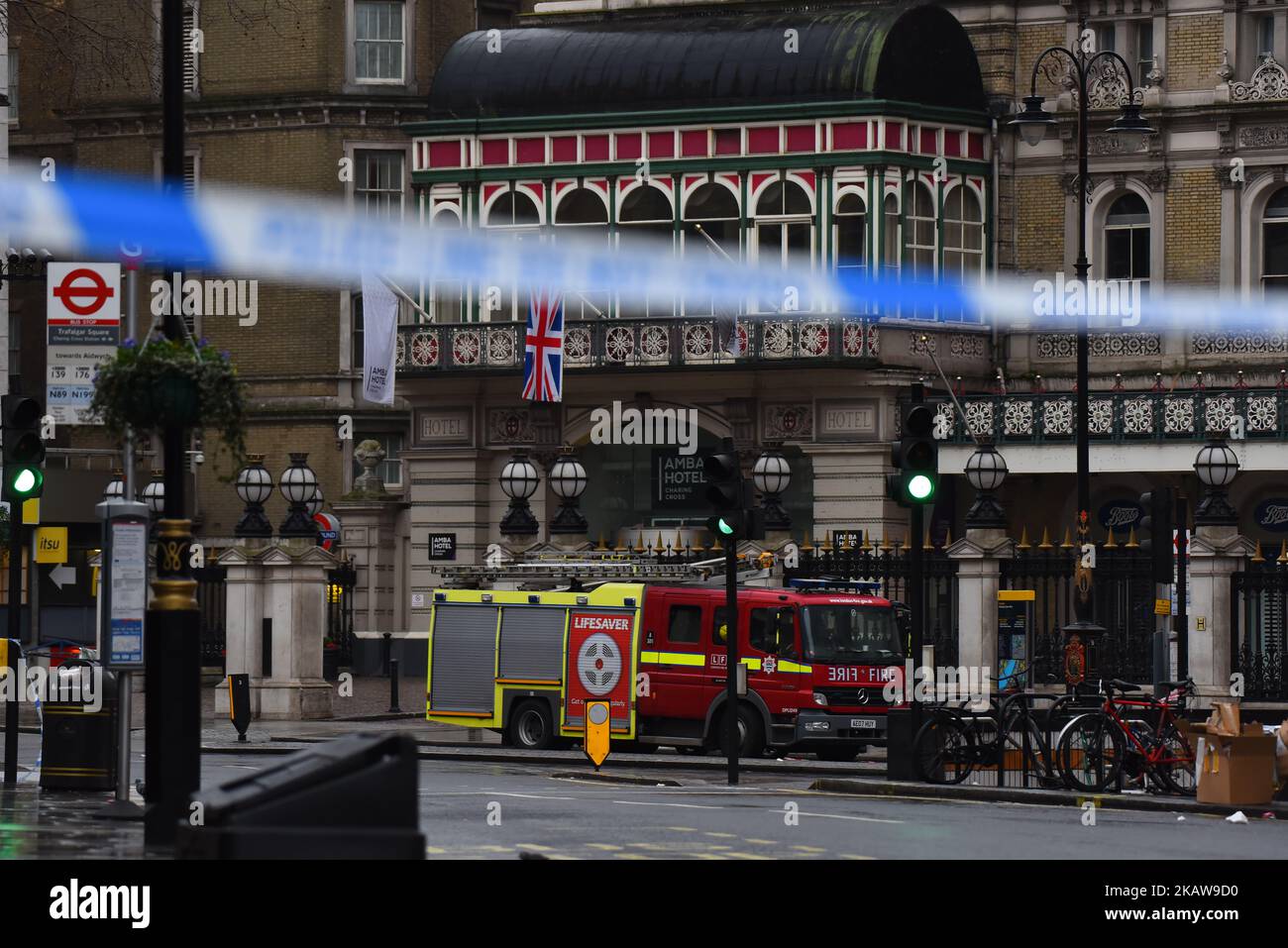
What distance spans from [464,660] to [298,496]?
25.3 feet

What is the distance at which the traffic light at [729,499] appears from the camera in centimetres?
2912

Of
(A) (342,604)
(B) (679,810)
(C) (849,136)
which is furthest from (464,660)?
(A) (342,604)

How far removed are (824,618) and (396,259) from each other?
20.1 metres

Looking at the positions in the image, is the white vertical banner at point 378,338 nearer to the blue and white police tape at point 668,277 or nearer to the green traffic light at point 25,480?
the blue and white police tape at point 668,277

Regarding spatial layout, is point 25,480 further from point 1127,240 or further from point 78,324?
point 1127,240

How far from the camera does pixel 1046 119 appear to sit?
37062mm

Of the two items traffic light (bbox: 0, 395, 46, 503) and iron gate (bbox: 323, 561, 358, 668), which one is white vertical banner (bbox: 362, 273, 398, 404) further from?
traffic light (bbox: 0, 395, 46, 503)

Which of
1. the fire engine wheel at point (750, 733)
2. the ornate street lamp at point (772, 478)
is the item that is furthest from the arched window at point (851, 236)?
the fire engine wheel at point (750, 733)

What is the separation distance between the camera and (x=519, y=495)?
43.4 metres

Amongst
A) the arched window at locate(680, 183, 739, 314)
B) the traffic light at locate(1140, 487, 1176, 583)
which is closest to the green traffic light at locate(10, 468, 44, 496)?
the traffic light at locate(1140, 487, 1176, 583)

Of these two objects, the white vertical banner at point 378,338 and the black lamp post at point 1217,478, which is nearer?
the black lamp post at point 1217,478

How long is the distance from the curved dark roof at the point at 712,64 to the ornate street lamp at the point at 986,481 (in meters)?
12.1
